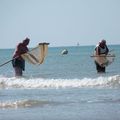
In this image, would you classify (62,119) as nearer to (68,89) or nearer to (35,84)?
(68,89)

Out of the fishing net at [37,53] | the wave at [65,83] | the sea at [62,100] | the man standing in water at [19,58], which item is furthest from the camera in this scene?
the fishing net at [37,53]

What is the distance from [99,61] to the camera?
91.4 feet

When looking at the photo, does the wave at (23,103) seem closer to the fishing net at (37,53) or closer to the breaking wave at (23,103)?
the breaking wave at (23,103)

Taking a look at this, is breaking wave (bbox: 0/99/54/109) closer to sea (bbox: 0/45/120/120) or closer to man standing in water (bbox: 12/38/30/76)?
sea (bbox: 0/45/120/120)

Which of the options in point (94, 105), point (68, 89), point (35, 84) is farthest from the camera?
point (35, 84)

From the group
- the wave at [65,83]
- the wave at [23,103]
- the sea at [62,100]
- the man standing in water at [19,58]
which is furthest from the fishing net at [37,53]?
the wave at [23,103]

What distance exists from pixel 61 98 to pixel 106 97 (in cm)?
124

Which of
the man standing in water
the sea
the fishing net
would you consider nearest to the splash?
the sea

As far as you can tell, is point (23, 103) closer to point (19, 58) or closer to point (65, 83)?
point (65, 83)

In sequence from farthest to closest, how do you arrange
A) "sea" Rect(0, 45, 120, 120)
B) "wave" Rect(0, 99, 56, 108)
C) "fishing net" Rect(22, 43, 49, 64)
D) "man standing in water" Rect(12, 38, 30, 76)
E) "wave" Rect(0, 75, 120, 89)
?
"fishing net" Rect(22, 43, 49, 64) < "man standing in water" Rect(12, 38, 30, 76) < "wave" Rect(0, 75, 120, 89) < "wave" Rect(0, 99, 56, 108) < "sea" Rect(0, 45, 120, 120)

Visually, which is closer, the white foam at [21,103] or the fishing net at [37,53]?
the white foam at [21,103]

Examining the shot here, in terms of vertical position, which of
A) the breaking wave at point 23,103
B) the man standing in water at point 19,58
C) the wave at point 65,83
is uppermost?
the man standing in water at point 19,58

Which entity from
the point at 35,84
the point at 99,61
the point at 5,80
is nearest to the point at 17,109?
the point at 35,84

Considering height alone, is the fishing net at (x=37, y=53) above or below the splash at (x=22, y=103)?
above
